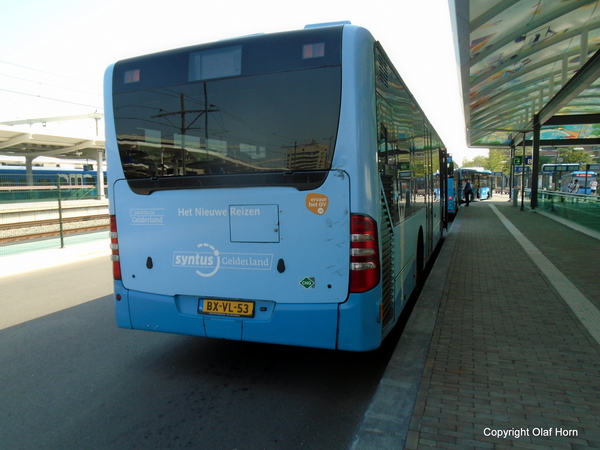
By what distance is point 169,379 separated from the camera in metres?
4.42

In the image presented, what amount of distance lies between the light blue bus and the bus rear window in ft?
0.04

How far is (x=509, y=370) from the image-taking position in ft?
13.8

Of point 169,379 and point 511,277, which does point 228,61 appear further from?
point 511,277

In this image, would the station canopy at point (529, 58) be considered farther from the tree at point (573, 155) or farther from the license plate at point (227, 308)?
the tree at point (573, 155)

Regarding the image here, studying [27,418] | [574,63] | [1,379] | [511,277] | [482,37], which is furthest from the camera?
[574,63]

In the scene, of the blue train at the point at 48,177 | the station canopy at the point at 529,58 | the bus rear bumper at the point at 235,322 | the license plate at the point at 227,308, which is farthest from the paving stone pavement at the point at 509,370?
the blue train at the point at 48,177

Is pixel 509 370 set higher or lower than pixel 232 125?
lower

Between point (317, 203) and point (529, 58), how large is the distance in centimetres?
1404

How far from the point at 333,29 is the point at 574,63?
1535 cm

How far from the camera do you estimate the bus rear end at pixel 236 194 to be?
384cm

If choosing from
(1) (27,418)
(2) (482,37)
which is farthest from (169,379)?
(2) (482,37)

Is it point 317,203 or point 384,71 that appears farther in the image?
point 384,71

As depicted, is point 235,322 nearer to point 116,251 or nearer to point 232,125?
point 116,251

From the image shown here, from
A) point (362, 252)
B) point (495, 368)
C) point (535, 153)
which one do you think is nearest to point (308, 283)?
point (362, 252)
